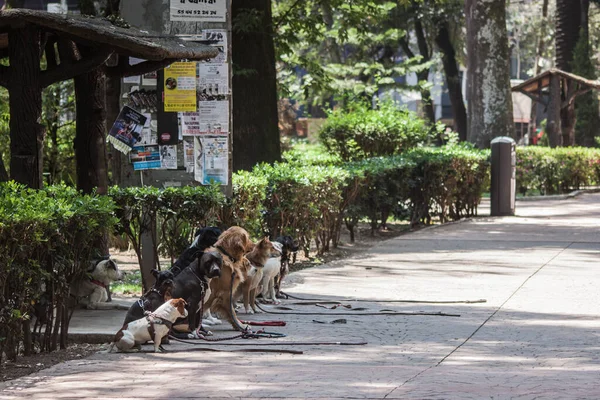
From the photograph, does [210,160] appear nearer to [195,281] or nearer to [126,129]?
[126,129]

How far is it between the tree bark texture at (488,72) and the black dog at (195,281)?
70.7 feet

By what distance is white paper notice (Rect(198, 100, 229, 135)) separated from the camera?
1233 centimetres

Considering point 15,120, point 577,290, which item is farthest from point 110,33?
point 577,290

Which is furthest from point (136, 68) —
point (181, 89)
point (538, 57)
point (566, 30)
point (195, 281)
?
point (538, 57)

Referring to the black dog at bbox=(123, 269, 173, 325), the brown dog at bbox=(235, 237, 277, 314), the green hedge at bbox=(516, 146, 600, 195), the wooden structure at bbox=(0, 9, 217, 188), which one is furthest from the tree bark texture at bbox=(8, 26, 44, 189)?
the green hedge at bbox=(516, 146, 600, 195)

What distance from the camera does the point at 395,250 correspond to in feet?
55.8

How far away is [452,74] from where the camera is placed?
47.7m

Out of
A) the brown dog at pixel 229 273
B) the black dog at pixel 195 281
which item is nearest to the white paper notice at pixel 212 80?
the brown dog at pixel 229 273

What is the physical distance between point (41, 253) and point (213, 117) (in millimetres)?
4385

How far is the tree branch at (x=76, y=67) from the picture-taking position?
9.80 meters

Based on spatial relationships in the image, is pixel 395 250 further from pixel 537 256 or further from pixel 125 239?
pixel 125 239

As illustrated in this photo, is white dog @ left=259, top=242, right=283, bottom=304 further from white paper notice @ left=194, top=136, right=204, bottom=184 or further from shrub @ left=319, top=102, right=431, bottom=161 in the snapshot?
shrub @ left=319, top=102, right=431, bottom=161

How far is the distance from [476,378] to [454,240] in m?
10.9

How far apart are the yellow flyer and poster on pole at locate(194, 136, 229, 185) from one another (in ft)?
1.30
